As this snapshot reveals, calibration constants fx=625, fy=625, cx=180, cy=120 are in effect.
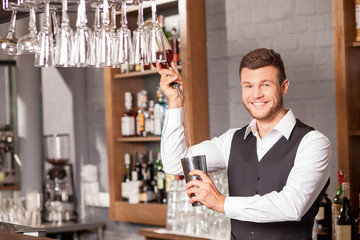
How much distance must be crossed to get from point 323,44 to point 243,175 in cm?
134

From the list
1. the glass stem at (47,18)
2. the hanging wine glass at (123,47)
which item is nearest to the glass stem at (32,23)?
the glass stem at (47,18)

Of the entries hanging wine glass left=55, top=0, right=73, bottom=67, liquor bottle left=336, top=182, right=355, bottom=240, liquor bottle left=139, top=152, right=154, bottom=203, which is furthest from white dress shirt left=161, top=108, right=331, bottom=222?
liquor bottle left=139, top=152, right=154, bottom=203

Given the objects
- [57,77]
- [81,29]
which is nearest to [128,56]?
[81,29]

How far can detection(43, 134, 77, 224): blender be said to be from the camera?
522 cm

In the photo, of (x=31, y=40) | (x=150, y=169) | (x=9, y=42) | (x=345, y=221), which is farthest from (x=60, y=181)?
(x=31, y=40)

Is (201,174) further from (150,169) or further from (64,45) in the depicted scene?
(150,169)

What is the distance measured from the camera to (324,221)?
10.7ft

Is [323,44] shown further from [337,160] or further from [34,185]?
[34,185]

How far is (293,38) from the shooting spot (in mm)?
3635

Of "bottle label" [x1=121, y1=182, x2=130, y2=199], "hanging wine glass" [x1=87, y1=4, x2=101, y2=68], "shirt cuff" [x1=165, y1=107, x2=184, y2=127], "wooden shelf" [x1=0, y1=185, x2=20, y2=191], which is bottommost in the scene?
"wooden shelf" [x1=0, y1=185, x2=20, y2=191]

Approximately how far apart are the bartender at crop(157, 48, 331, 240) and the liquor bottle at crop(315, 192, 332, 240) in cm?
91

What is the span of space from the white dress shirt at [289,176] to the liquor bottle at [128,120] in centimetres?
208

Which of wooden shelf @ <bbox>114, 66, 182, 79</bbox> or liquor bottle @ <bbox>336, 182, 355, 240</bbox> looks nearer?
liquor bottle @ <bbox>336, 182, 355, 240</bbox>

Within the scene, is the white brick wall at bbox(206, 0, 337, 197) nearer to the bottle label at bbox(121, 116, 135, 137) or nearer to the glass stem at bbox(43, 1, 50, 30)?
the bottle label at bbox(121, 116, 135, 137)
